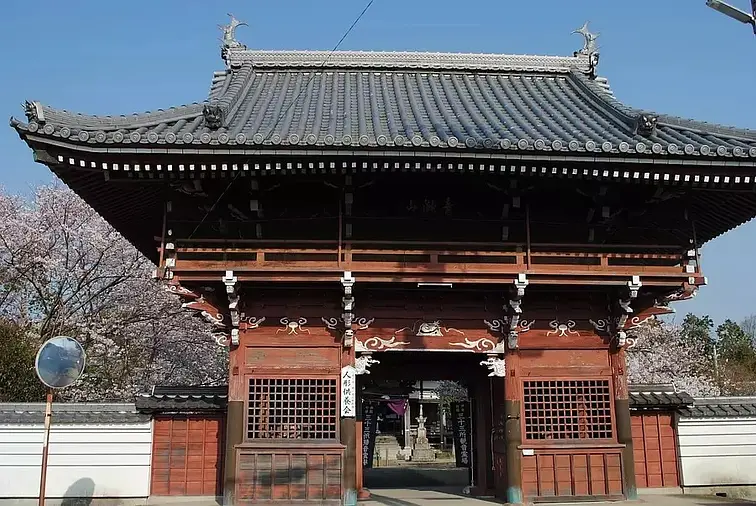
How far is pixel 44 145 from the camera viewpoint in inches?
415

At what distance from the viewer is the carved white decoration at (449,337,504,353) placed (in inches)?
511

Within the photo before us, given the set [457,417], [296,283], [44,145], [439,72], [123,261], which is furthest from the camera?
[123,261]

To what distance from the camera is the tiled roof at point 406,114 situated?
10727mm

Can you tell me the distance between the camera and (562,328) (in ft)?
43.4

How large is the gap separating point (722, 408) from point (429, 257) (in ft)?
26.7

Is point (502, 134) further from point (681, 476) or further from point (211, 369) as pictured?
point (211, 369)

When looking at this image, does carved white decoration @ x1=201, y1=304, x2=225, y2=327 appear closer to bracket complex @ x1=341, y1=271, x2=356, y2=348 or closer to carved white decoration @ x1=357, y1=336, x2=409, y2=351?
bracket complex @ x1=341, y1=271, x2=356, y2=348

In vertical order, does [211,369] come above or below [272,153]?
below

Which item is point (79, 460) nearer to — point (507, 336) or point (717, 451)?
point (507, 336)

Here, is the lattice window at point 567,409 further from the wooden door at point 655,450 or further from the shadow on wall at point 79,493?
the shadow on wall at point 79,493

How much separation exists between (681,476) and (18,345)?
1887 cm

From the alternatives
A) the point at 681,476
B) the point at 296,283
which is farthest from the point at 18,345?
the point at 681,476

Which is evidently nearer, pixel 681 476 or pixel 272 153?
pixel 272 153

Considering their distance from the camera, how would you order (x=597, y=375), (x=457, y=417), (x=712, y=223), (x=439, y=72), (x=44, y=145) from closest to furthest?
1. (x=44, y=145)
2. (x=597, y=375)
3. (x=712, y=223)
4. (x=439, y=72)
5. (x=457, y=417)
